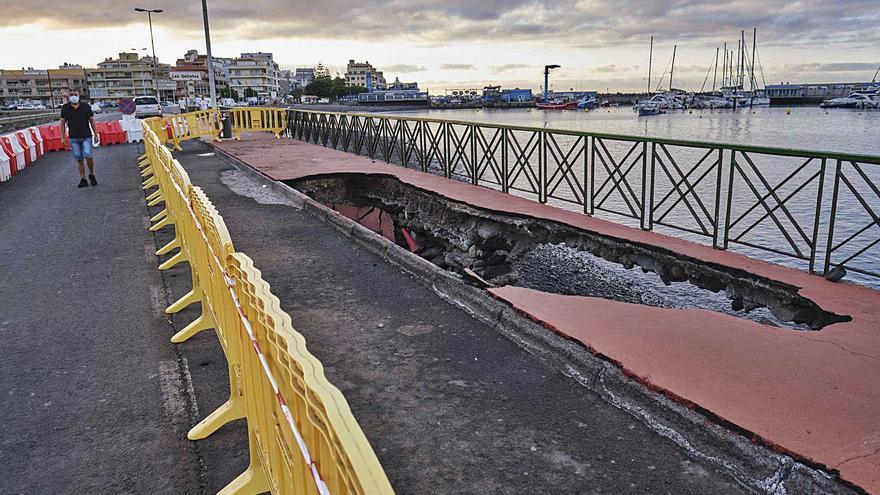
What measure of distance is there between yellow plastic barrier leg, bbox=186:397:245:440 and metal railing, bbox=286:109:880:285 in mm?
5407

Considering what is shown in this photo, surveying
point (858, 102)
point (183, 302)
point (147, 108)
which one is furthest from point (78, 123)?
point (858, 102)

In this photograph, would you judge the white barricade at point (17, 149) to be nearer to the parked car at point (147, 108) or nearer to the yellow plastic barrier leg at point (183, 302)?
the yellow plastic barrier leg at point (183, 302)

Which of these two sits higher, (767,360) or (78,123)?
(78,123)

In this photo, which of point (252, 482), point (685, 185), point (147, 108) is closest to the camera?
point (252, 482)

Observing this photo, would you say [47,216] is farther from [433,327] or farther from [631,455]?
[631,455]

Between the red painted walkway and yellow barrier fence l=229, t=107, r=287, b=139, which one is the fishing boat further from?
the red painted walkway

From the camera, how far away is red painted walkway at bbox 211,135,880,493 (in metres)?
3.24

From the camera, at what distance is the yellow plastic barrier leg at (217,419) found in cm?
365

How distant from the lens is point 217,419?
3.64 meters

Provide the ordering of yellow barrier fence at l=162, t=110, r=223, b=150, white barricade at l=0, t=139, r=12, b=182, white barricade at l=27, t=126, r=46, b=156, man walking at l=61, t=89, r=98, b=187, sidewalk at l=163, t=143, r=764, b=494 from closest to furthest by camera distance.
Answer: sidewalk at l=163, t=143, r=764, b=494
man walking at l=61, t=89, r=98, b=187
white barricade at l=0, t=139, r=12, b=182
white barricade at l=27, t=126, r=46, b=156
yellow barrier fence at l=162, t=110, r=223, b=150

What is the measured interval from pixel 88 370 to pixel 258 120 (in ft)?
72.6

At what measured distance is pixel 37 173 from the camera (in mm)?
15797

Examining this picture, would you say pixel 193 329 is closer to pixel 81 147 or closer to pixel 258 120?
pixel 81 147

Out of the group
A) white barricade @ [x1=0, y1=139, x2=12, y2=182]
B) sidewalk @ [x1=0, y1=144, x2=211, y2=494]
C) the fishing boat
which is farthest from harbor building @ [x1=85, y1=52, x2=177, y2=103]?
sidewalk @ [x1=0, y1=144, x2=211, y2=494]
